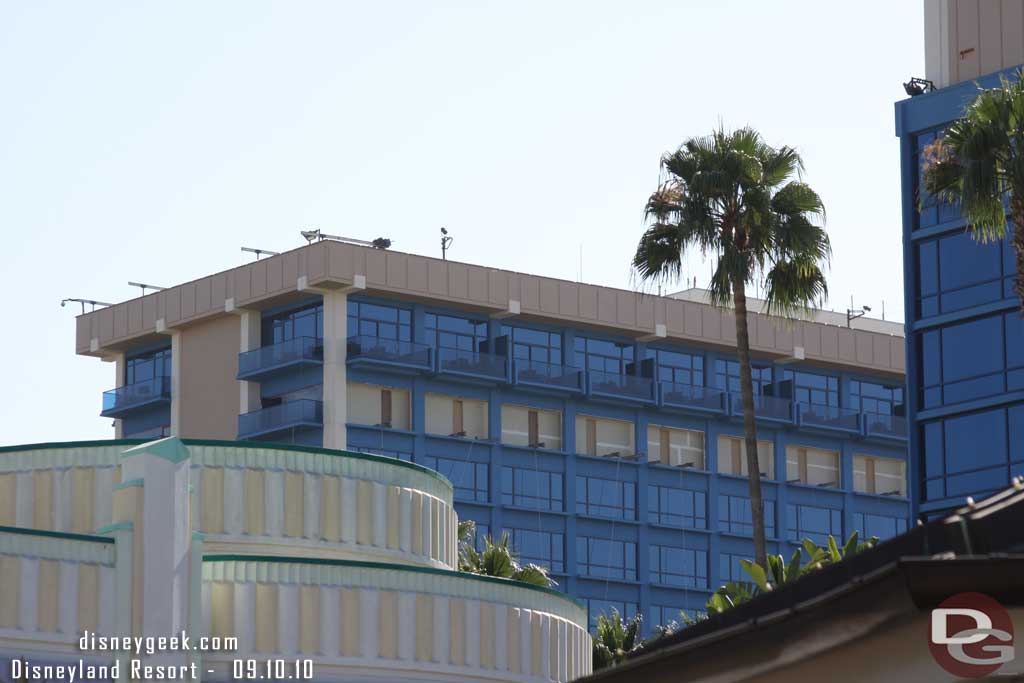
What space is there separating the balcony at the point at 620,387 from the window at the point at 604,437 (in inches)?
48.9

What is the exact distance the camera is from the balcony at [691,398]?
95750mm

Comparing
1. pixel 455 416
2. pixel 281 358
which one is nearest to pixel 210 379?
pixel 281 358

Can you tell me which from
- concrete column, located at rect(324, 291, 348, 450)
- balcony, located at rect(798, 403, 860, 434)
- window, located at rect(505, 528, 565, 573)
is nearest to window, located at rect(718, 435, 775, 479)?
balcony, located at rect(798, 403, 860, 434)

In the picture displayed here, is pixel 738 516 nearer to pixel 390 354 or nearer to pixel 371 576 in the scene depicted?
pixel 390 354

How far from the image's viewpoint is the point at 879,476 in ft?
333

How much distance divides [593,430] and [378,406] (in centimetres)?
1090

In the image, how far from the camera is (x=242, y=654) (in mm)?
34125

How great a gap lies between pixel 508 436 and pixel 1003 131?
5590 cm

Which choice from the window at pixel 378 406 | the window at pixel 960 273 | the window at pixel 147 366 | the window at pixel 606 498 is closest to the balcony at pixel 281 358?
the window at pixel 378 406

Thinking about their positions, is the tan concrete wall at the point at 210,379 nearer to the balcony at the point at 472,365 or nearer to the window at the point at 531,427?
the balcony at the point at 472,365

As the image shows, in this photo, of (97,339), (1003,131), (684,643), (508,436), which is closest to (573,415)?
(508,436)

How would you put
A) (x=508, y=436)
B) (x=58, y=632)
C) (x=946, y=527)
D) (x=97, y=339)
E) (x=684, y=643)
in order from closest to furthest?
(x=946, y=527)
(x=684, y=643)
(x=58, y=632)
(x=508, y=436)
(x=97, y=339)

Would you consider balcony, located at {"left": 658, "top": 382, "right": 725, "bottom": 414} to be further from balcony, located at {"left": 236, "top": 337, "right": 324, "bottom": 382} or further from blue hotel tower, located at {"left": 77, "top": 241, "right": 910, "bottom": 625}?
balcony, located at {"left": 236, "top": 337, "right": 324, "bottom": 382}

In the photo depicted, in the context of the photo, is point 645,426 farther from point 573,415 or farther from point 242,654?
point 242,654
